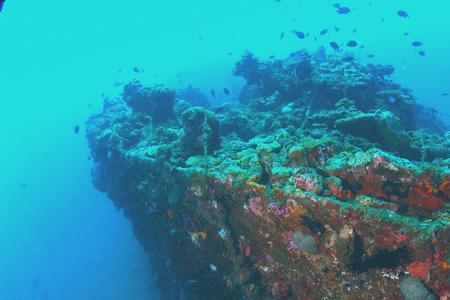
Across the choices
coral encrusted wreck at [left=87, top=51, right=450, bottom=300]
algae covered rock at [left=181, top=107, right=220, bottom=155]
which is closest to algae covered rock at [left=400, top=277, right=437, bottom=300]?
coral encrusted wreck at [left=87, top=51, right=450, bottom=300]

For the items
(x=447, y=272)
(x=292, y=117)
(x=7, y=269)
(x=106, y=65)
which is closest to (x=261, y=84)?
(x=292, y=117)

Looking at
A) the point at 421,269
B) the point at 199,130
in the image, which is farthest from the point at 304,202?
the point at 199,130

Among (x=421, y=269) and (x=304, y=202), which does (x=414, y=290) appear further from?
(x=304, y=202)

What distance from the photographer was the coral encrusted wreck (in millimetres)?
5402

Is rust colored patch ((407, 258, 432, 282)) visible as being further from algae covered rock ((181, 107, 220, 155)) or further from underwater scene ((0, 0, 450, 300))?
algae covered rock ((181, 107, 220, 155))

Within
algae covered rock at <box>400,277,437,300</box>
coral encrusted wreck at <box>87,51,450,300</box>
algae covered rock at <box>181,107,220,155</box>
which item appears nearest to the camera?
algae covered rock at <box>400,277,437,300</box>

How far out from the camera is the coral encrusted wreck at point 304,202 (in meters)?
5.40

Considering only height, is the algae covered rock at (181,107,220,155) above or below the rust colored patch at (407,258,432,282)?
above

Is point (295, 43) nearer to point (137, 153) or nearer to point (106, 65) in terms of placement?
point (106, 65)

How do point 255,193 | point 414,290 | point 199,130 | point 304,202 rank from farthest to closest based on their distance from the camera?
1. point 199,130
2. point 255,193
3. point 304,202
4. point 414,290

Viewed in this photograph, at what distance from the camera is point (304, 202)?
5.90 metres

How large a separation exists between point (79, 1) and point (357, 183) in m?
82.5

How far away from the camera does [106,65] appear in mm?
92625

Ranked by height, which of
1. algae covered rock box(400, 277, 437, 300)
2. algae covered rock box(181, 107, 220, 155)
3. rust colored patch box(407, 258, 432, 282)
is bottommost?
algae covered rock box(400, 277, 437, 300)
